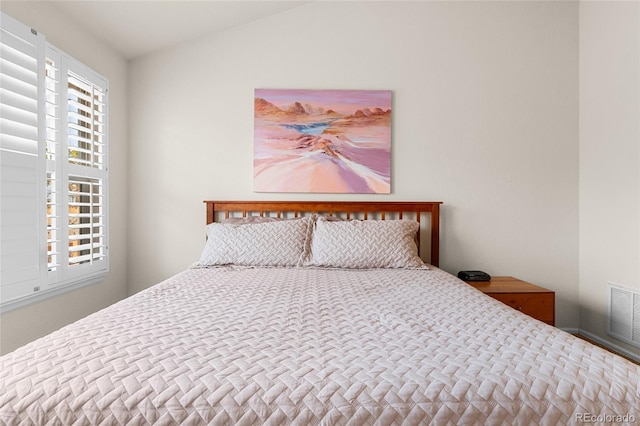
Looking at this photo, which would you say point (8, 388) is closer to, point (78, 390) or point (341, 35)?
point (78, 390)

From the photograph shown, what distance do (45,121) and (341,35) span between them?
2.05 m

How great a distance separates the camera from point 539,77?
2.82 metres

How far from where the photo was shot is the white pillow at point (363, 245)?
2291 mm

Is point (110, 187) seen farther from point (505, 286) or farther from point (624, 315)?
point (624, 315)

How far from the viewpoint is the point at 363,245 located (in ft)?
7.63

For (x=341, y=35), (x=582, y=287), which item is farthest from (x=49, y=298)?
(x=582, y=287)

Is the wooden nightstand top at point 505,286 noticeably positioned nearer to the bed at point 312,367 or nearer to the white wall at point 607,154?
the white wall at point 607,154

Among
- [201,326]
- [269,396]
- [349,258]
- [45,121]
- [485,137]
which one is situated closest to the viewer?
[269,396]

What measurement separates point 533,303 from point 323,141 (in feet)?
5.92

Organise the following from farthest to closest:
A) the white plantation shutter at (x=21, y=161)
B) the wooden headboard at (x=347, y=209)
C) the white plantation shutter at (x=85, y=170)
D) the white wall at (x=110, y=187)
Answer: the wooden headboard at (x=347, y=209) < the white plantation shutter at (x=85, y=170) < the white wall at (x=110, y=187) < the white plantation shutter at (x=21, y=161)

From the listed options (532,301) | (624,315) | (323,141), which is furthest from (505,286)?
(323,141)

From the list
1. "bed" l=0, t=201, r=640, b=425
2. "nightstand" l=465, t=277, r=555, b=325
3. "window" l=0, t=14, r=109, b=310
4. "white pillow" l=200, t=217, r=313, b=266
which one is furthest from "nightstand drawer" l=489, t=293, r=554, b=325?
"window" l=0, t=14, r=109, b=310

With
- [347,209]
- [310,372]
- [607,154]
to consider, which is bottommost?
[310,372]

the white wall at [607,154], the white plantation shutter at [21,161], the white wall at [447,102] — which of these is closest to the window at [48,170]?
the white plantation shutter at [21,161]
